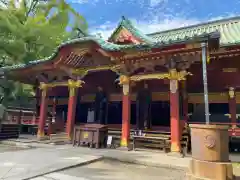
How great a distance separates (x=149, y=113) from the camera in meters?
13.1

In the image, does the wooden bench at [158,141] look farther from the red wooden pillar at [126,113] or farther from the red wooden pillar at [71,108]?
the red wooden pillar at [71,108]

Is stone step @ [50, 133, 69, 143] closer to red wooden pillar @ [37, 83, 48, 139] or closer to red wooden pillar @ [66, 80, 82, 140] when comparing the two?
red wooden pillar @ [66, 80, 82, 140]

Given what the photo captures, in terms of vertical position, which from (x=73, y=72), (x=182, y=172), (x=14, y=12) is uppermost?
(x=14, y=12)

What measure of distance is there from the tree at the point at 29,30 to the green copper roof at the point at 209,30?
7314 mm

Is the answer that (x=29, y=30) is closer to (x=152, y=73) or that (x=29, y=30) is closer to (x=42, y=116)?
(x=42, y=116)

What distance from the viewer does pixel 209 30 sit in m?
14.9

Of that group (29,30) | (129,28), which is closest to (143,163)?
(129,28)

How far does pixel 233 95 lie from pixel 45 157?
10.4 metres

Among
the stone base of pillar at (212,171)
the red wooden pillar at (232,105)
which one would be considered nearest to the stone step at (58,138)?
the stone base of pillar at (212,171)

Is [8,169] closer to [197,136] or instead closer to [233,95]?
[197,136]

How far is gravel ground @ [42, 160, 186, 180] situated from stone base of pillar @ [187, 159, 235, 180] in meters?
0.89

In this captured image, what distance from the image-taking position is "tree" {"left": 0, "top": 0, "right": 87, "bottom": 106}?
17.5 m

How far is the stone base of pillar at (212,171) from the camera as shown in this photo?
4.70m

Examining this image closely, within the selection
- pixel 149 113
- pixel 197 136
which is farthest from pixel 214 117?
pixel 197 136
